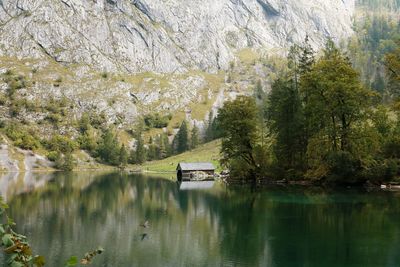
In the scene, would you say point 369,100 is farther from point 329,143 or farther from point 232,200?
point 232,200

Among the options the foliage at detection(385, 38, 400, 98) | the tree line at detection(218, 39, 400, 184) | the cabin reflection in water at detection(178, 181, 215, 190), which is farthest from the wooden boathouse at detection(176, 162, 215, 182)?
the foliage at detection(385, 38, 400, 98)

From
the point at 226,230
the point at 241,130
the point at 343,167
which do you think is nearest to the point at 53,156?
the point at 241,130

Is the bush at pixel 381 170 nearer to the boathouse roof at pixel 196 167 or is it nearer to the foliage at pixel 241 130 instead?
the foliage at pixel 241 130

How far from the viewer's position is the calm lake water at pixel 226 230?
2753 cm

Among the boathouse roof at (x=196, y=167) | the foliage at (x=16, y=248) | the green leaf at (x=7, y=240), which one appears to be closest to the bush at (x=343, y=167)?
the boathouse roof at (x=196, y=167)

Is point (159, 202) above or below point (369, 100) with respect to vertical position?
below

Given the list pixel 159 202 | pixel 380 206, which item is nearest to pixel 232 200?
pixel 159 202

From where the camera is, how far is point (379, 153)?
7544 cm

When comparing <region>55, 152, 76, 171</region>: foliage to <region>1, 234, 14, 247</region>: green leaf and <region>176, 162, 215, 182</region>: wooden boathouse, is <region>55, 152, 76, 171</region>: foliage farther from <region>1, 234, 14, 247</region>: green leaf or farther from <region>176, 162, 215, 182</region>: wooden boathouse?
<region>1, 234, 14, 247</region>: green leaf

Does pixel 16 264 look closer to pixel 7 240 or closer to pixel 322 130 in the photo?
pixel 7 240

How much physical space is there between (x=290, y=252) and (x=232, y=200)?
3249 centimetres

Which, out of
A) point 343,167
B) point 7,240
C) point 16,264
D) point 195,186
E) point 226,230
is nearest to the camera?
point 7,240

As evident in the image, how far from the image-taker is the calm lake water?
27.5 m

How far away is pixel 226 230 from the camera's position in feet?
125
